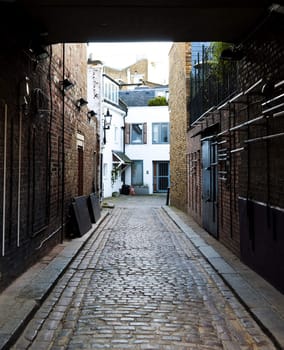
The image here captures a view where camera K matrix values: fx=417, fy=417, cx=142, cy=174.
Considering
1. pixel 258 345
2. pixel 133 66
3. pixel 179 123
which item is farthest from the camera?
pixel 133 66

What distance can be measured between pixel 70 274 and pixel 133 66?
47.7m

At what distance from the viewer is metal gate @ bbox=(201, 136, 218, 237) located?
9.78 metres

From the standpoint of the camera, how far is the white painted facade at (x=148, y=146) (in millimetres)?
→ 32531

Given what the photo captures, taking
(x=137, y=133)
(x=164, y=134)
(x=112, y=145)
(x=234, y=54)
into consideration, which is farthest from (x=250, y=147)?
(x=137, y=133)

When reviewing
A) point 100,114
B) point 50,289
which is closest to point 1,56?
point 50,289

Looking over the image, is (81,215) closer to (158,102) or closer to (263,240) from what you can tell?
(263,240)

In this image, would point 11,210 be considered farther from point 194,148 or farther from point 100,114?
point 100,114

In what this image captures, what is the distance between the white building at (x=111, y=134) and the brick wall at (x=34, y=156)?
12.8 m

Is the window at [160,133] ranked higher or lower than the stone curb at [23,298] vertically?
higher

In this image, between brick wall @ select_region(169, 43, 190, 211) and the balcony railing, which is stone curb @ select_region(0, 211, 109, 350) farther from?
brick wall @ select_region(169, 43, 190, 211)

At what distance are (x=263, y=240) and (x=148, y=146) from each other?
27249 millimetres

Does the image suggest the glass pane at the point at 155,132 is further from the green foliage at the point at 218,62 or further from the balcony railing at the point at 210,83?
the green foliage at the point at 218,62

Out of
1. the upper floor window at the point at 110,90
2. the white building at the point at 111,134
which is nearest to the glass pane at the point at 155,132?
the white building at the point at 111,134

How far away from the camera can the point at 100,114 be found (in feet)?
69.7
